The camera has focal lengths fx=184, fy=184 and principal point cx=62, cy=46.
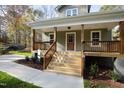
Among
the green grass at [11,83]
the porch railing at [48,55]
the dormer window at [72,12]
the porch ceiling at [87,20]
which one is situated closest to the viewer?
the green grass at [11,83]

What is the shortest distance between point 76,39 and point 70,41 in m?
0.61

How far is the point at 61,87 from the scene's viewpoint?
8.60 metres

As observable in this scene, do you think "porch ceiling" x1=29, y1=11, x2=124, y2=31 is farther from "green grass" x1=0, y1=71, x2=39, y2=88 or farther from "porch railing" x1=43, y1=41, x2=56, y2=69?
"green grass" x1=0, y1=71, x2=39, y2=88

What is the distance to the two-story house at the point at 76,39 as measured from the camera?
440 inches

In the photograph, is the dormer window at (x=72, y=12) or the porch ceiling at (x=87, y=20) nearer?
the porch ceiling at (x=87, y=20)

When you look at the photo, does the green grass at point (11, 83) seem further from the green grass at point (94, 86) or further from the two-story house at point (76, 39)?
the two-story house at point (76, 39)

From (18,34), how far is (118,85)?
17964mm

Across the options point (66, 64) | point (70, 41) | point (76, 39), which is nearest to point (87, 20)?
point (66, 64)

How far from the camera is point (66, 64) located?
1193 cm

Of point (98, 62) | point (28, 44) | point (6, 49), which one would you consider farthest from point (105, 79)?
point (28, 44)

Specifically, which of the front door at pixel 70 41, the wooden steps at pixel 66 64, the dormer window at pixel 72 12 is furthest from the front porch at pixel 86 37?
the dormer window at pixel 72 12

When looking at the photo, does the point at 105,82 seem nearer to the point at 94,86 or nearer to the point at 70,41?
the point at 94,86

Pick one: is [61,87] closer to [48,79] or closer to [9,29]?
[48,79]

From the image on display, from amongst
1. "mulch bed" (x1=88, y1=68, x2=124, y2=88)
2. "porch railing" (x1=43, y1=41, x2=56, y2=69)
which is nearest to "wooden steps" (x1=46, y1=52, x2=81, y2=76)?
"porch railing" (x1=43, y1=41, x2=56, y2=69)
